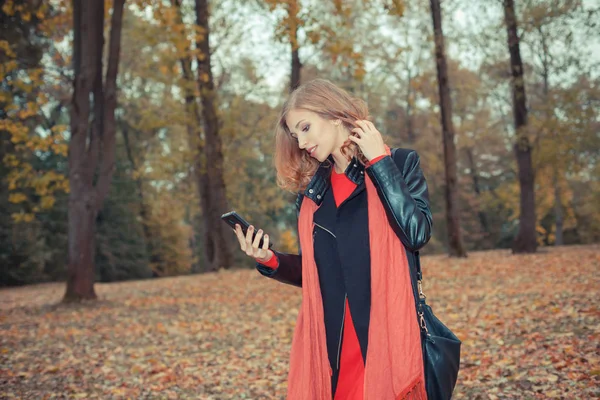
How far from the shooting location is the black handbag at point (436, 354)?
7.27 feet

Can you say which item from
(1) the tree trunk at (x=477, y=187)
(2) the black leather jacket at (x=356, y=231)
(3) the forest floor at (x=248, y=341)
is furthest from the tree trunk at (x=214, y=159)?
(1) the tree trunk at (x=477, y=187)

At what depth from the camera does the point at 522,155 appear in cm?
1995

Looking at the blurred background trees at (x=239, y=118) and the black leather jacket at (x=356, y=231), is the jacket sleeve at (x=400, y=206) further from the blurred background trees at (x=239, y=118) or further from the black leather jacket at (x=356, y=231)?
the blurred background trees at (x=239, y=118)

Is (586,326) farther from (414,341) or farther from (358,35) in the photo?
(358,35)

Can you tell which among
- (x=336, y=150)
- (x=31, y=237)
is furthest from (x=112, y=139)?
(x=31, y=237)

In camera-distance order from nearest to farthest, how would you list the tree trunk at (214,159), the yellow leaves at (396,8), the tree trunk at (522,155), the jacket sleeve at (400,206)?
the jacket sleeve at (400,206), the yellow leaves at (396,8), the tree trunk at (522,155), the tree trunk at (214,159)

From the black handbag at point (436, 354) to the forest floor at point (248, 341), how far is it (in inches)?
123

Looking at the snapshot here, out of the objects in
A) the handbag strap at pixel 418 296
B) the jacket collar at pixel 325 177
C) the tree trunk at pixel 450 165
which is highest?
the tree trunk at pixel 450 165

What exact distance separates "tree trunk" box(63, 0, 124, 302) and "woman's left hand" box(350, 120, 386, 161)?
11582 millimetres

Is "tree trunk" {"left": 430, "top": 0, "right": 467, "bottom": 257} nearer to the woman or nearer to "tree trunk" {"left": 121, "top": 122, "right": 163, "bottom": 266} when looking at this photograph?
"tree trunk" {"left": 121, "top": 122, "right": 163, "bottom": 266}

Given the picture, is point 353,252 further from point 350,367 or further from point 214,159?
point 214,159

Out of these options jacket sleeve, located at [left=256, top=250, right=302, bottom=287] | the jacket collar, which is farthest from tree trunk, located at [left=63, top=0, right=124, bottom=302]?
the jacket collar

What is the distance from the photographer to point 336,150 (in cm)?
248

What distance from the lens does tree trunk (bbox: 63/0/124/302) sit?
41.4 feet
